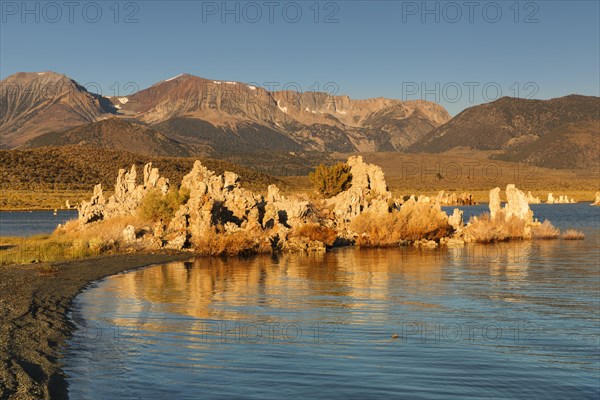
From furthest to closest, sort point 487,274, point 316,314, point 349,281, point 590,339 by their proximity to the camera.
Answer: point 487,274, point 349,281, point 316,314, point 590,339

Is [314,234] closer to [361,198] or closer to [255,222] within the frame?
[255,222]

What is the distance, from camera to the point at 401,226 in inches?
1762

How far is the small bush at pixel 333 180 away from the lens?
65.3 metres

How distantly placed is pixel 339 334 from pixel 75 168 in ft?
405

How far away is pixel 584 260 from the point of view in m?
34.8

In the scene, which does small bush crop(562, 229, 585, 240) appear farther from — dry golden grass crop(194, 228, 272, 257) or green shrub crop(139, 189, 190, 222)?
green shrub crop(139, 189, 190, 222)

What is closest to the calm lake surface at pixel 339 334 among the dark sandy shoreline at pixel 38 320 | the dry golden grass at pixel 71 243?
the dark sandy shoreline at pixel 38 320

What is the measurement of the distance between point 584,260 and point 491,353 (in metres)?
21.0

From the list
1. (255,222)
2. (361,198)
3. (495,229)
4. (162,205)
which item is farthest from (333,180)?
(255,222)

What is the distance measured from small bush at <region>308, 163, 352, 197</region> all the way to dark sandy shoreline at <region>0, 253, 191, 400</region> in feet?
108

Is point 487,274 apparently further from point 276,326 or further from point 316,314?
point 276,326

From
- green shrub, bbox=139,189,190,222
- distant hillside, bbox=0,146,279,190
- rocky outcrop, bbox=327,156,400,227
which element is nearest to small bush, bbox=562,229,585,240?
rocky outcrop, bbox=327,156,400,227

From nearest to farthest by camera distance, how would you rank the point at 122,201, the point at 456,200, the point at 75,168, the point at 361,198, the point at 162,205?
the point at 162,205, the point at 361,198, the point at 122,201, the point at 456,200, the point at 75,168

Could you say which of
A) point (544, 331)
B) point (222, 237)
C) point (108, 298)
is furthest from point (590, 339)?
point (222, 237)
